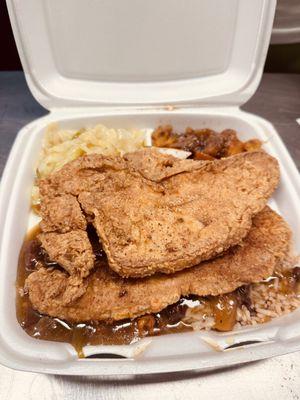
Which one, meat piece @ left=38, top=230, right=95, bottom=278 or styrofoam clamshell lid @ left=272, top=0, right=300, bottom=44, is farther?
styrofoam clamshell lid @ left=272, top=0, right=300, bottom=44

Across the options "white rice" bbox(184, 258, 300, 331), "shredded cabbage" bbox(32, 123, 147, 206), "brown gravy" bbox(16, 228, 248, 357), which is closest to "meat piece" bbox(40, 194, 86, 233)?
"brown gravy" bbox(16, 228, 248, 357)

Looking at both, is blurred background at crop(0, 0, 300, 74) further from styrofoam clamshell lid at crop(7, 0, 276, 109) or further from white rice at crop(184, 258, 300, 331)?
white rice at crop(184, 258, 300, 331)

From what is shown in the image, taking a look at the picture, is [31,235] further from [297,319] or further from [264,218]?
[297,319]

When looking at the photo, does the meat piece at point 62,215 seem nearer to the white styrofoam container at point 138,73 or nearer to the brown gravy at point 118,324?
the brown gravy at point 118,324

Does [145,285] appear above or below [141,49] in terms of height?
below

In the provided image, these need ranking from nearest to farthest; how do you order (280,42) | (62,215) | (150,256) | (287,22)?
(150,256) → (62,215) → (287,22) → (280,42)

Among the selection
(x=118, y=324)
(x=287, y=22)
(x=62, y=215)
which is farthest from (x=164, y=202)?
(x=287, y=22)

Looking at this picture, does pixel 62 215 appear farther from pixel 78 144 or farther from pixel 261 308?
pixel 261 308
